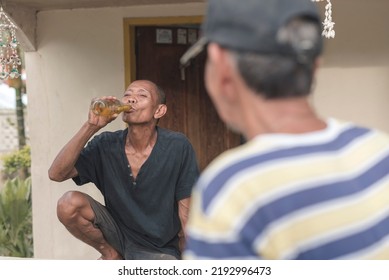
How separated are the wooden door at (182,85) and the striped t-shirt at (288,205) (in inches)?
144

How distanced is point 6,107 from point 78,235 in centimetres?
691

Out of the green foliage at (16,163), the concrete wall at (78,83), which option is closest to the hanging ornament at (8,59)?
the concrete wall at (78,83)

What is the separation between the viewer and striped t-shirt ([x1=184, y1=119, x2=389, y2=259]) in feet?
3.36

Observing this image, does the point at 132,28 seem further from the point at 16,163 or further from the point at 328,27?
the point at 16,163

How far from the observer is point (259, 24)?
103cm

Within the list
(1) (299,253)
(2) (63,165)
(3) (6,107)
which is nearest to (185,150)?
(2) (63,165)

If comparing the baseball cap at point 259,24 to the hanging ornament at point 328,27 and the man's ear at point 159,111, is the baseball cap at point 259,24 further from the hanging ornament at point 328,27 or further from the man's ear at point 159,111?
the man's ear at point 159,111

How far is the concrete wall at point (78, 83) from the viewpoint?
13.3 feet

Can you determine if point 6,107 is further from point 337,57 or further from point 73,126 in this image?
point 337,57

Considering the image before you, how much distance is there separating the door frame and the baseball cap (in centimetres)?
331

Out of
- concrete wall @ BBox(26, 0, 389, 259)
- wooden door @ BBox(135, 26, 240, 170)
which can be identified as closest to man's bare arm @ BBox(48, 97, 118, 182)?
concrete wall @ BBox(26, 0, 389, 259)

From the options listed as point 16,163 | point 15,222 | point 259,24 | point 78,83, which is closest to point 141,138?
point 78,83

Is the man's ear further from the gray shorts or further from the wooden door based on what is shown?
the wooden door

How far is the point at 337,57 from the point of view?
405 centimetres
